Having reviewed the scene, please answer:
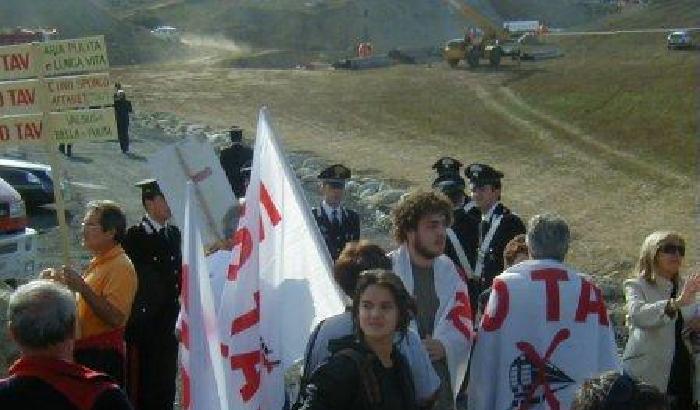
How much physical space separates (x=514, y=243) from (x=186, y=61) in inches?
2400

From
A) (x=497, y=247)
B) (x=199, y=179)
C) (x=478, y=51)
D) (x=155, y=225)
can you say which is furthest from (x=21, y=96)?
(x=478, y=51)

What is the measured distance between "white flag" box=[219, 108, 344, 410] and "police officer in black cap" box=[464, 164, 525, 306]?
101 inches

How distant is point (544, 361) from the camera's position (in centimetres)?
462

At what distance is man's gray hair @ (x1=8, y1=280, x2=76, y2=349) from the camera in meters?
3.52

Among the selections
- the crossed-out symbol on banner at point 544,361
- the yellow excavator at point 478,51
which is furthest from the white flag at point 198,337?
the yellow excavator at point 478,51

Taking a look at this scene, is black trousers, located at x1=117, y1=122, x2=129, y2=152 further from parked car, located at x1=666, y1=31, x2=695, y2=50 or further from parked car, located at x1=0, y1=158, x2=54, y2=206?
parked car, located at x1=666, y1=31, x2=695, y2=50

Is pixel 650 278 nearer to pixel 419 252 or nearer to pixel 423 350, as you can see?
pixel 419 252

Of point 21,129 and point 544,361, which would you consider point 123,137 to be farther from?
point 544,361

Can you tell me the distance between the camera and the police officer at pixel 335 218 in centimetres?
822

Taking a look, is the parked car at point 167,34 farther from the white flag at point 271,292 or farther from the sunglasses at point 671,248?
the white flag at point 271,292

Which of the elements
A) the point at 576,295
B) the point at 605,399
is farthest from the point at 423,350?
the point at 605,399

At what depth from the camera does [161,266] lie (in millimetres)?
6863

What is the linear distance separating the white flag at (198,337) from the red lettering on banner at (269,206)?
0.34m

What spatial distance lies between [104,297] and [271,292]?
1118mm
